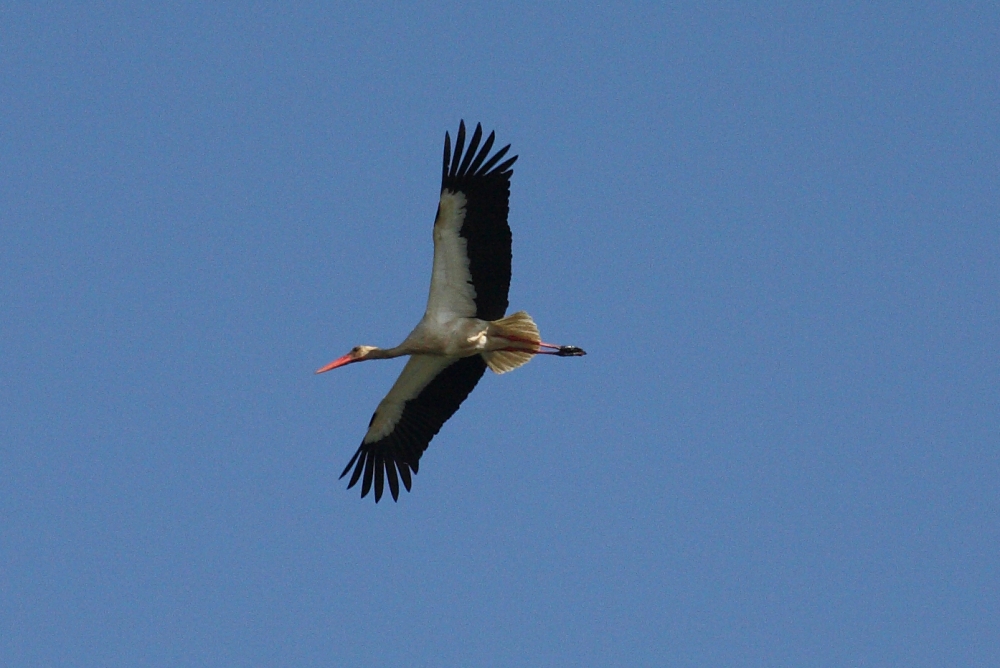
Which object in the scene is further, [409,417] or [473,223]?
[409,417]

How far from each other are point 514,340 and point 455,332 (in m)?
0.52

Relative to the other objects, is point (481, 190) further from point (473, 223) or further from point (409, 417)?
point (409, 417)

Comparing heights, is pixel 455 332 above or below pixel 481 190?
below

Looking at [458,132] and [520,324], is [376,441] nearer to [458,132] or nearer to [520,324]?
[520,324]

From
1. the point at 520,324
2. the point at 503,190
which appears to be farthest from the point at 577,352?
the point at 503,190

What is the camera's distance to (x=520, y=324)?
14.1 metres

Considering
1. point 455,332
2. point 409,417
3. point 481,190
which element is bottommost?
point 409,417

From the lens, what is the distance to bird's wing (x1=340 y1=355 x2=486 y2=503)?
14898 mm

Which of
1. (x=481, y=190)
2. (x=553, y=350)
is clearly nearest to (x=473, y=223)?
(x=481, y=190)

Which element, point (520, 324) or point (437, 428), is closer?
point (520, 324)

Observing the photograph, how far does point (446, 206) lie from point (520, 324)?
1237 mm

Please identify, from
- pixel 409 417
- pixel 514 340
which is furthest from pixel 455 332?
pixel 409 417

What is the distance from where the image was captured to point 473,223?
45.1ft

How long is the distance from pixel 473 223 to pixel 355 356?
6.37 feet
